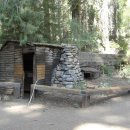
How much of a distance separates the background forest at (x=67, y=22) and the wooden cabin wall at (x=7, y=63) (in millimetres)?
806

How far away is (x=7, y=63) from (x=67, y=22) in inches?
227

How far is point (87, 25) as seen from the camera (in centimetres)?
2609

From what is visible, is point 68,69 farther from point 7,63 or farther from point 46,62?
point 7,63

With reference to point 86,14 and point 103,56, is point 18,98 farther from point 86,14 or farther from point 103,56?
point 86,14

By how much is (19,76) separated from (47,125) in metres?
6.80

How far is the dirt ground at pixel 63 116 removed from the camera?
7945 millimetres

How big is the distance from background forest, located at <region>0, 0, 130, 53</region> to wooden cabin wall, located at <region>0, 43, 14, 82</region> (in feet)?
2.65

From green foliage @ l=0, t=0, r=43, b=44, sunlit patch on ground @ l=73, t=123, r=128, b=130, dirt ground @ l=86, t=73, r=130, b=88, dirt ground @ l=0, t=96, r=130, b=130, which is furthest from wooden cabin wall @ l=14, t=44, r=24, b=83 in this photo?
sunlit patch on ground @ l=73, t=123, r=128, b=130

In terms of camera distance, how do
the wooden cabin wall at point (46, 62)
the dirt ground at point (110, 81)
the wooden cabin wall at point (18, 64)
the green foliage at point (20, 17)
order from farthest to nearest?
the dirt ground at point (110, 81)
the green foliage at point (20, 17)
the wooden cabin wall at point (18, 64)
the wooden cabin wall at point (46, 62)

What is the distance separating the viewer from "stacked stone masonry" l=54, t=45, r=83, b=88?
48.4ft

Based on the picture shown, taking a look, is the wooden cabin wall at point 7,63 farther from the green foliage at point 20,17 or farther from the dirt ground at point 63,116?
the dirt ground at point 63,116

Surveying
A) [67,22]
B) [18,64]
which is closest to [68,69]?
[18,64]

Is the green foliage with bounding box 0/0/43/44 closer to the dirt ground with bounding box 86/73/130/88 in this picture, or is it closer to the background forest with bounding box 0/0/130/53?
the background forest with bounding box 0/0/130/53

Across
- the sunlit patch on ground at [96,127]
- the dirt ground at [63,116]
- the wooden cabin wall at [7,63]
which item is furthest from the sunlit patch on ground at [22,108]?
the wooden cabin wall at [7,63]
